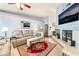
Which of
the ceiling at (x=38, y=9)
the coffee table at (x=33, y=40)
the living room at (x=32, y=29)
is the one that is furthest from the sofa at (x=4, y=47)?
the ceiling at (x=38, y=9)

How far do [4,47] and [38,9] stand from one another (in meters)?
0.96

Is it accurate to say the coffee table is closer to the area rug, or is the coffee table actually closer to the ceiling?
the area rug

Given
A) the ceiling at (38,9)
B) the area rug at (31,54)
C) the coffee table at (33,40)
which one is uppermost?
the ceiling at (38,9)

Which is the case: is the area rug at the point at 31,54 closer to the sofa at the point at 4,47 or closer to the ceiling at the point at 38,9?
the sofa at the point at 4,47

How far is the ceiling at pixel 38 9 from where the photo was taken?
203 cm

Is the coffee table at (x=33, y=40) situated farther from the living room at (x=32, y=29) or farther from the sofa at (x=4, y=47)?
the sofa at (x=4, y=47)

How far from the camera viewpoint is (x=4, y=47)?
1.99m

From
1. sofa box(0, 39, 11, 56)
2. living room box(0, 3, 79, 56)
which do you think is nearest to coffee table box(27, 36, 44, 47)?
living room box(0, 3, 79, 56)

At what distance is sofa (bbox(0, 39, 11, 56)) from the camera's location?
1.97 metres

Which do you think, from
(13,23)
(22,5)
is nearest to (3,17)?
(13,23)

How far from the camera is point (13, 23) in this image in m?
2.03

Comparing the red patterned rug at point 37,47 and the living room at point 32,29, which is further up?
the living room at point 32,29

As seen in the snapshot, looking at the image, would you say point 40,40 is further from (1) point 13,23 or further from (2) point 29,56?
(1) point 13,23

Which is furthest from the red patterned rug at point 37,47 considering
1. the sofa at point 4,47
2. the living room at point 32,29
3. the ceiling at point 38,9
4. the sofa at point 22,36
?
the ceiling at point 38,9
